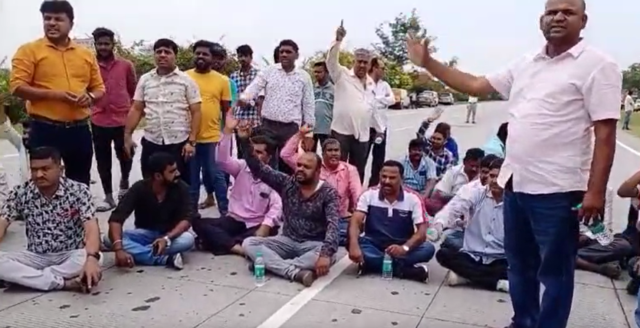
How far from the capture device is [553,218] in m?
3.07

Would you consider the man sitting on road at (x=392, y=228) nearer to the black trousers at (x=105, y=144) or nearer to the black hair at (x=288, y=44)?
the black hair at (x=288, y=44)

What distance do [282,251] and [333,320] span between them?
1139 mm

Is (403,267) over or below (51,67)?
below

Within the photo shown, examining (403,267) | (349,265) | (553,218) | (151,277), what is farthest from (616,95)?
(151,277)

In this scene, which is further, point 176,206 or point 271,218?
point 271,218

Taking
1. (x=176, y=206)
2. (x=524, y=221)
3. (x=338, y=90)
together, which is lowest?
(x=176, y=206)

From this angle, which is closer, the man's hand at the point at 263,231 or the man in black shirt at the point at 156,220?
the man in black shirt at the point at 156,220

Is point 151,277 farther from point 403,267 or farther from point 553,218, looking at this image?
point 553,218

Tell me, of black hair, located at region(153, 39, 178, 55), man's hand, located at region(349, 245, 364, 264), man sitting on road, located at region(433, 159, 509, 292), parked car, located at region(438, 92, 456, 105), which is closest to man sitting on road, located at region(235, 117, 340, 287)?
man's hand, located at region(349, 245, 364, 264)

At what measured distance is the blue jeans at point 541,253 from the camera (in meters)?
3.07

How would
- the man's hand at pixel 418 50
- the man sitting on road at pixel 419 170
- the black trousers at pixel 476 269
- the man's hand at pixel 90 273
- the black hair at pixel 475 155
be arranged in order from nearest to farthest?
the man's hand at pixel 418 50 → the man's hand at pixel 90 273 → the black trousers at pixel 476 269 → the black hair at pixel 475 155 → the man sitting on road at pixel 419 170

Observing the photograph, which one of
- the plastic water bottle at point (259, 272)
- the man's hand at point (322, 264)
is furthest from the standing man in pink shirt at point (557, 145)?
the plastic water bottle at point (259, 272)

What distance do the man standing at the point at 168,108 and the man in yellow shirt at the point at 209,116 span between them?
38cm

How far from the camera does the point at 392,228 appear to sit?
520 centimetres
